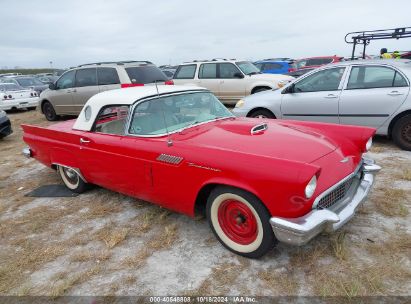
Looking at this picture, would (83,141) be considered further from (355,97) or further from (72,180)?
(355,97)

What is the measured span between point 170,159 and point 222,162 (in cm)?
62

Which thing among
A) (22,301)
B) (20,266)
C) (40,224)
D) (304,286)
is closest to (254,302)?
(304,286)

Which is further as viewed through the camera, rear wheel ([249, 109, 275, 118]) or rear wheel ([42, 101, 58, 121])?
rear wheel ([42, 101, 58, 121])

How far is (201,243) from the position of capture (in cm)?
336

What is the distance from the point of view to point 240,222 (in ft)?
9.92

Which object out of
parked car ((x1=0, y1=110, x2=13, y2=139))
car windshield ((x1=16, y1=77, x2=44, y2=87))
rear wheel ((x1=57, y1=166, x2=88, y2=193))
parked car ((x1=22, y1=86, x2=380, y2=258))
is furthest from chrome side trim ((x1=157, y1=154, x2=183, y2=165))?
car windshield ((x1=16, y1=77, x2=44, y2=87))

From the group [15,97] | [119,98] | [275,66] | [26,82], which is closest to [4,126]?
[15,97]

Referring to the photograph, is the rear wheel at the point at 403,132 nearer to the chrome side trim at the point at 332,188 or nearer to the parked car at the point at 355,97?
the parked car at the point at 355,97

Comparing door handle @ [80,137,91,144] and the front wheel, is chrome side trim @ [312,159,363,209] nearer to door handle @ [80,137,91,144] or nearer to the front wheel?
the front wheel

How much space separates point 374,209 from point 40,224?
385 centimetres

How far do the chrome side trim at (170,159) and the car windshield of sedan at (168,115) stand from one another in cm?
37

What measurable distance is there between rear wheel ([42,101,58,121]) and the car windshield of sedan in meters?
8.62

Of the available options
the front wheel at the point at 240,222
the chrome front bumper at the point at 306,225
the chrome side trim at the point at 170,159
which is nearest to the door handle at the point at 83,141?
the chrome side trim at the point at 170,159

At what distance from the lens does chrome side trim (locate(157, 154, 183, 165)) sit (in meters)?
3.21
